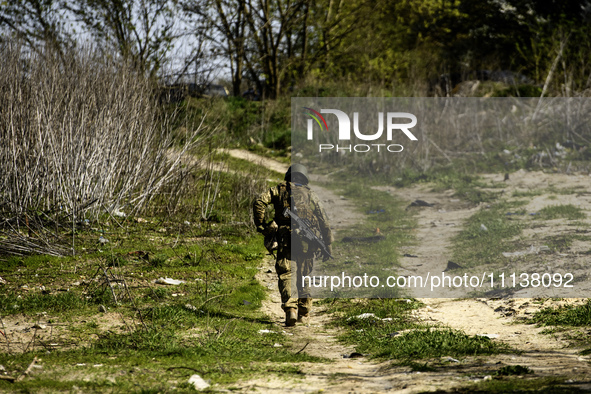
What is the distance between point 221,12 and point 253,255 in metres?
13.4

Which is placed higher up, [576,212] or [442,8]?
[442,8]

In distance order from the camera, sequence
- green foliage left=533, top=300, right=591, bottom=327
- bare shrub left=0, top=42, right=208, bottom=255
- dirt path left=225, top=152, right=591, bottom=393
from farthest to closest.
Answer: bare shrub left=0, top=42, right=208, bottom=255
green foliage left=533, top=300, right=591, bottom=327
dirt path left=225, top=152, right=591, bottom=393

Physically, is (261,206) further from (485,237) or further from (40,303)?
(485,237)

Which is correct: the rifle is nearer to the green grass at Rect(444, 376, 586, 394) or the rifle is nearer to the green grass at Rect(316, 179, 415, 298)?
the green grass at Rect(316, 179, 415, 298)

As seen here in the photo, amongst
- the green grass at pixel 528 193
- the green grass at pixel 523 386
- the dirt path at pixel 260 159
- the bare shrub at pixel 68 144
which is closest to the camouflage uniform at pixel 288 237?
the green grass at pixel 523 386

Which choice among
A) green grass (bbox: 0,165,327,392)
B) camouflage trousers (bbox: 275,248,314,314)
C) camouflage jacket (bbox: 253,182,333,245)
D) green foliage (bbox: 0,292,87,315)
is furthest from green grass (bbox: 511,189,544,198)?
green foliage (bbox: 0,292,87,315)

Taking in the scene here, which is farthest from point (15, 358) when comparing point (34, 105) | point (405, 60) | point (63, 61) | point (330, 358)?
point (405, 60)

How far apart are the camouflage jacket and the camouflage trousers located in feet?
1.03

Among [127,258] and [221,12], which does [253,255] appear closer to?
[127,258]

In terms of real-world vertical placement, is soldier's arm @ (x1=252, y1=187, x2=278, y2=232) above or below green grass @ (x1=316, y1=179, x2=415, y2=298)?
above

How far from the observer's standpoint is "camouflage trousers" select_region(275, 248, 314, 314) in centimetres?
587

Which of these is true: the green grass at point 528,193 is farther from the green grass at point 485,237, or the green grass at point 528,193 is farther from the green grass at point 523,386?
the green grass at point 523,386

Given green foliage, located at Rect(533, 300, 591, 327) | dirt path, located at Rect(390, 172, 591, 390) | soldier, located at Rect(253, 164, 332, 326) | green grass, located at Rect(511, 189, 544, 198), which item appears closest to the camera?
dirt path, located at Rect(390, 172, 591, 390)

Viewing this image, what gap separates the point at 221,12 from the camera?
20.0 metres
